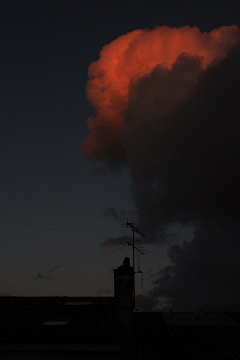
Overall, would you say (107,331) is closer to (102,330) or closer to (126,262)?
(102,330)

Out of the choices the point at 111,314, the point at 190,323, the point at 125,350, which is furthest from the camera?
the point at 190,323

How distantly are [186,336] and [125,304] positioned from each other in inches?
258

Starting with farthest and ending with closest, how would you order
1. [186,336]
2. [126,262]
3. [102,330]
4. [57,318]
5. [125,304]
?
1. [186,336]
2. [57,318]
3. [126,262]
4. [125,304]
5. [102,330]

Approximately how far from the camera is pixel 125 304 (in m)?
19.5

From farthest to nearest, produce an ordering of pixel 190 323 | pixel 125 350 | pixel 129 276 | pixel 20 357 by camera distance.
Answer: pixel 190 323 → pixel 129 276 → pixel 125 350 → pixel 20 357

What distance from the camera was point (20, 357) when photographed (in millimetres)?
17516

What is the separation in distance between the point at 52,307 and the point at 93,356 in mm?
7649

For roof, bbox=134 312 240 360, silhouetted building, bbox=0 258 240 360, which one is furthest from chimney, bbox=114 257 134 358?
roof, bbox=134 312 240 360

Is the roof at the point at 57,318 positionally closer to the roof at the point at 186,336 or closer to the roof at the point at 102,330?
the roof at the point at 102,330

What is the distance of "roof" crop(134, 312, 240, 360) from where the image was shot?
2030 cm

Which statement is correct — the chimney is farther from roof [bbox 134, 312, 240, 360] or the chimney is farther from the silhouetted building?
roof [bbox 134, 312, 240, 360]

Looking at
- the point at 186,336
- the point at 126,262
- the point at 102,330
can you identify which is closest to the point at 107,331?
the point at 102,330

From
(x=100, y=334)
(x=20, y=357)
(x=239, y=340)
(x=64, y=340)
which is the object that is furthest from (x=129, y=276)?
(x=239, y=340)

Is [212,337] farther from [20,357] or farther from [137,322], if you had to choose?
[20,357]
